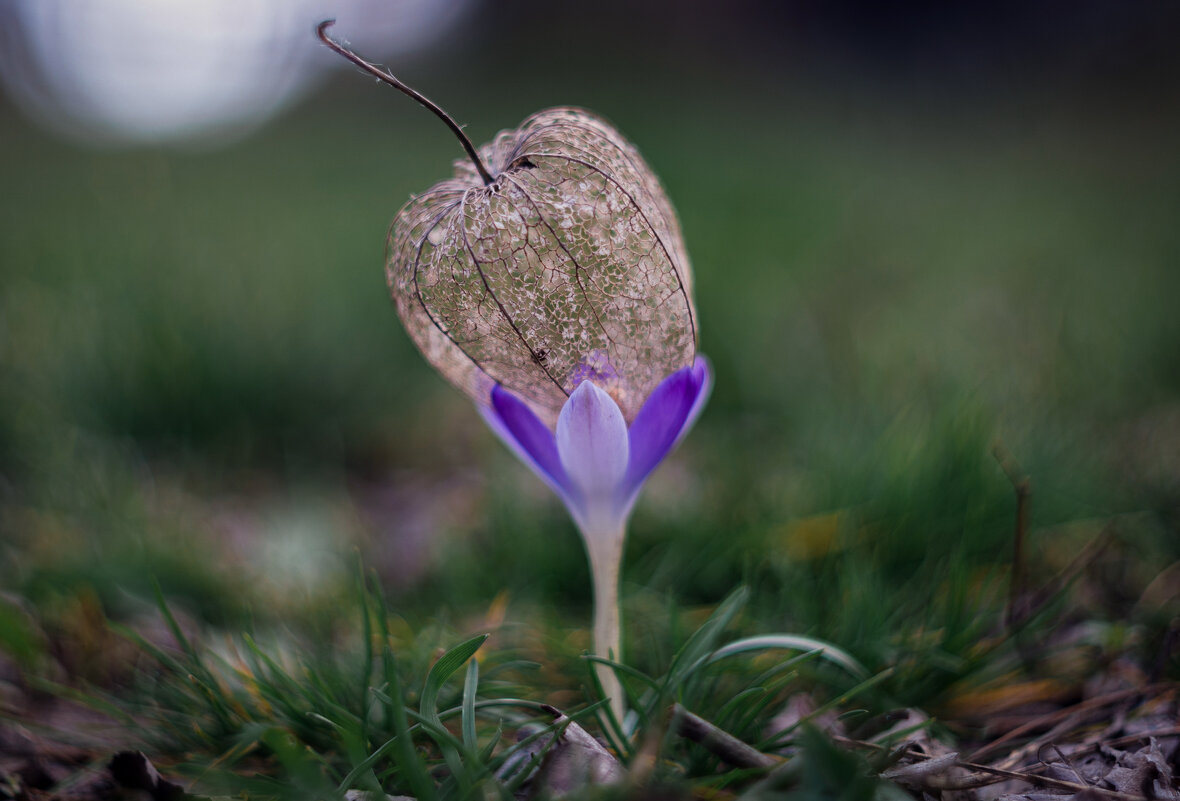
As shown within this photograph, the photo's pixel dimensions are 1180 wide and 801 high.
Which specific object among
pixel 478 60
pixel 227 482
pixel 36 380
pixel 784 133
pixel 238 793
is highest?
pixel 478 60

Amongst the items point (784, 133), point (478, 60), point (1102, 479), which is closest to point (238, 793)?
point (1102, 479)

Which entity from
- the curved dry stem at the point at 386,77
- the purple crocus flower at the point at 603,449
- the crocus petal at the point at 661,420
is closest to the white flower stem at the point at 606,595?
the purple crocus flower at the point at 603,449

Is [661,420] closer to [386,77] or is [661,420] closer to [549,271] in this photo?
[549,271]

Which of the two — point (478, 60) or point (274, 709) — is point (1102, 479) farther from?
point (478, 60)

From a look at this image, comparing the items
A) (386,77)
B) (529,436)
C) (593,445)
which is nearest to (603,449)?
(593,445)

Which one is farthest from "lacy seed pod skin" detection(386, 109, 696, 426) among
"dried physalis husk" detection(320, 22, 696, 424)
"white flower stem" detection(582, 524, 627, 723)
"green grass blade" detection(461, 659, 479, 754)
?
"green grass blade" detection(461, 659, 479, 754)
